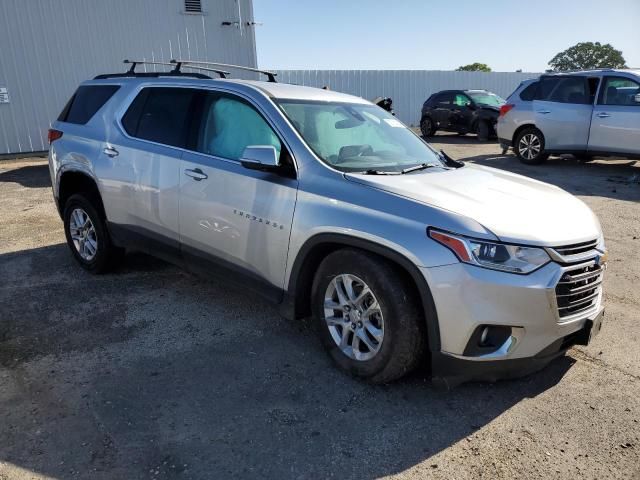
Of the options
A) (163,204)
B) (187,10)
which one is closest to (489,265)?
(163,204)

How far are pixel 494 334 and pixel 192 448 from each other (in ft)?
5.45

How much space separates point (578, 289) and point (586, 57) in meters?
84.6

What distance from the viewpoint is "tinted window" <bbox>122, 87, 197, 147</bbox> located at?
13.4 feet

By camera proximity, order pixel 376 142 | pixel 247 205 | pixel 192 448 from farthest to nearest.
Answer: pixel 376 142
pixel 247 205
pixel 192 448

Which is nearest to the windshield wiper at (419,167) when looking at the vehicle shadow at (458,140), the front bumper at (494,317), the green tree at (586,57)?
the front bumper at (494,317)

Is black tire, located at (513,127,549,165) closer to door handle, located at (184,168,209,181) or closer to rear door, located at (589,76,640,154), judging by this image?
rear door, located at (589,76,640,154)

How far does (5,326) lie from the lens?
3.92m

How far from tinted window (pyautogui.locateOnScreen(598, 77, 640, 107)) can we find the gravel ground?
22.5ft

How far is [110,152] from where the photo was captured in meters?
4.51

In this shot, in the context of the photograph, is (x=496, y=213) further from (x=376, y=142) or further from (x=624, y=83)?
(x=624, y=83)

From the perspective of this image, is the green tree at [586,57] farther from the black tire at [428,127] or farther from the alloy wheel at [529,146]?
the alloy wheel at [529,146]

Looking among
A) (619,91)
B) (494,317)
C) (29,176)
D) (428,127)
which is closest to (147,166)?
(494,317)

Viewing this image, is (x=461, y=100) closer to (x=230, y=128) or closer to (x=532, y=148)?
(x=532, y=148)

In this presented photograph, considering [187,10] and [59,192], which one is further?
[187,10]
